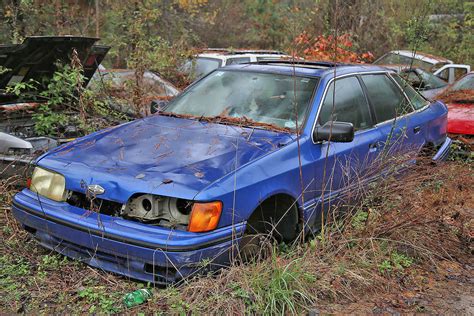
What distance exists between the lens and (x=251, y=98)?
475cm

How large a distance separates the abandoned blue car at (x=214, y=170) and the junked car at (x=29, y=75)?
4.25 feet

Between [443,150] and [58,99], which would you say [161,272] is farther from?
[443,150]

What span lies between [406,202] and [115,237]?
8.03 ft

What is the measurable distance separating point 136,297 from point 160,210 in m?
0.57

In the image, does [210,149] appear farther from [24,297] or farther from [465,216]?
[465,216]

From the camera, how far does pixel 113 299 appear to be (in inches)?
132

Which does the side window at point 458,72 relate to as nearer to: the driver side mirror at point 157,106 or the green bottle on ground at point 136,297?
the driver side mirror at point 157,106

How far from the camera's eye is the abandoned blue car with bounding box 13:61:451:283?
3.39 meters

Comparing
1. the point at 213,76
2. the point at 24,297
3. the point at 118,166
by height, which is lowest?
the point at 24,297

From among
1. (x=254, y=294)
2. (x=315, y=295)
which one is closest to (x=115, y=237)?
(x=254, y=294)

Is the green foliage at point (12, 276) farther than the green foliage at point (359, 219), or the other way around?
the green foliage at point (359, 219)

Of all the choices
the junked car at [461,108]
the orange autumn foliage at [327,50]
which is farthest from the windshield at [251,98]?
the orange autumn foliage at [327,50]

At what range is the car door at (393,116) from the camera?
16.6 ft

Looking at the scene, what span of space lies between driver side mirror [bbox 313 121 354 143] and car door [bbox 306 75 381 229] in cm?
8
